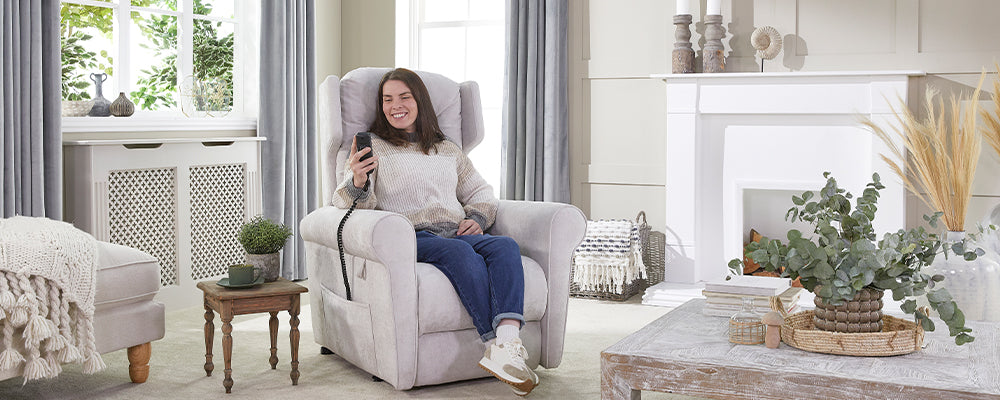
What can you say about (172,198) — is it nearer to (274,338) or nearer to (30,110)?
(30,110)

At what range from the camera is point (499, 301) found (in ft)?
9.59

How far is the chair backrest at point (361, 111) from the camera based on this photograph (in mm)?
3410

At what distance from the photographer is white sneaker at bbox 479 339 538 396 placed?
283 centimetres

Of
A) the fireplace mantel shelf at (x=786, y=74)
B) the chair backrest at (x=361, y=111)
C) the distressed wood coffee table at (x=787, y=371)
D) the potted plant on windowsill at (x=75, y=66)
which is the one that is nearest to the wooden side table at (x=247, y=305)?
the chair backrest at (x=361, y=111)

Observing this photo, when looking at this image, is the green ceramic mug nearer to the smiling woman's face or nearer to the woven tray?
the smiling woman's face

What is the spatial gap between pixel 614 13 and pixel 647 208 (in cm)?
99

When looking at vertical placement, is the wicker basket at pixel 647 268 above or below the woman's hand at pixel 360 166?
below

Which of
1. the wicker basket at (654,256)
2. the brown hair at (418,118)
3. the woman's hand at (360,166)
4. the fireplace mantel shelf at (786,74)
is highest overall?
the fireplace mantel shelf at (786,74)

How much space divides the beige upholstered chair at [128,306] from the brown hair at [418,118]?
0.88m

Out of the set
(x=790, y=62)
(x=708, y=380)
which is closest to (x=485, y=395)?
(x=708, y=380)

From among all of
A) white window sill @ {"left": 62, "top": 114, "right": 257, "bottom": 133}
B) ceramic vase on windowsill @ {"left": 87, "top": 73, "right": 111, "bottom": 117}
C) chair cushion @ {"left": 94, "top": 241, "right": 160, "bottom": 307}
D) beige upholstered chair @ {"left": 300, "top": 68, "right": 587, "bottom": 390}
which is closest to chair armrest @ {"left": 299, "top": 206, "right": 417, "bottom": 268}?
beige upholstered chair @ {"left": 300, "top": 68, "right": 587, "bottom": 390}

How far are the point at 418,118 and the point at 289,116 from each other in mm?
1733

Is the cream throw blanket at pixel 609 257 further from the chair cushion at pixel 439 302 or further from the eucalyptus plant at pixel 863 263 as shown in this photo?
the eucalyptus plant at pixel 863 263

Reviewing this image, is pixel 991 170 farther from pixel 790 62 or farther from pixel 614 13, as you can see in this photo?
pixel 614 13
